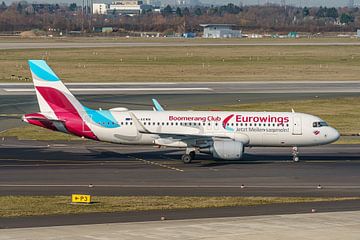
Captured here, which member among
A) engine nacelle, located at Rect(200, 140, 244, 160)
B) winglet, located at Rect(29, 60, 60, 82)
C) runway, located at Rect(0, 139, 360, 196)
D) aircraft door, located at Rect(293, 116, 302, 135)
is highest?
winglet, located at Rect(29, 60, 60, 82)

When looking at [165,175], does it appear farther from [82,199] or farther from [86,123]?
[82,199]

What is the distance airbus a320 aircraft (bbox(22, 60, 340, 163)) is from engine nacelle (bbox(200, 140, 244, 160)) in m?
0.80

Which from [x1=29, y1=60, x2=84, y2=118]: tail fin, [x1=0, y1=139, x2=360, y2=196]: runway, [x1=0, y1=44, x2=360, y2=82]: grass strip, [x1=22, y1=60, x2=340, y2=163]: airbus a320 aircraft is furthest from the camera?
[x1=0, y1=44, x2=360, y2=82]: grass strip

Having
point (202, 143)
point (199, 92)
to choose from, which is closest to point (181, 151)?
point (202, 143)

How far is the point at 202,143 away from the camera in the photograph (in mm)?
58844

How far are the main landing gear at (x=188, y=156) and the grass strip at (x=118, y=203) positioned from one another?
12901 mm

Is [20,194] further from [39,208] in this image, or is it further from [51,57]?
[51,57]

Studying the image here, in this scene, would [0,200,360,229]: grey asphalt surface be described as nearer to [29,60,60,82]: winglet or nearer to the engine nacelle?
the engine nacelle

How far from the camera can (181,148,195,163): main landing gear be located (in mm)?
59250

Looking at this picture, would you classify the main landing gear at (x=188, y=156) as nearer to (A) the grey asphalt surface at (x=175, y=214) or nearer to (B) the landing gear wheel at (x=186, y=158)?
(B) the landing gear wheel at (x=186, y=158)

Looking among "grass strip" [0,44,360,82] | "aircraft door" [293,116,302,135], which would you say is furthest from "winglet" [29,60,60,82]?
"grass strip" [0,44,360,82]

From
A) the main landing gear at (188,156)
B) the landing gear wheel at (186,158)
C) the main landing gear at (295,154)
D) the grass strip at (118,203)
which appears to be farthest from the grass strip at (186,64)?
the grass strip at (118,203)

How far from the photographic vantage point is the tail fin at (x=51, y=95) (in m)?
59.9

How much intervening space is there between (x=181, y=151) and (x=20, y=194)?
801 inches
